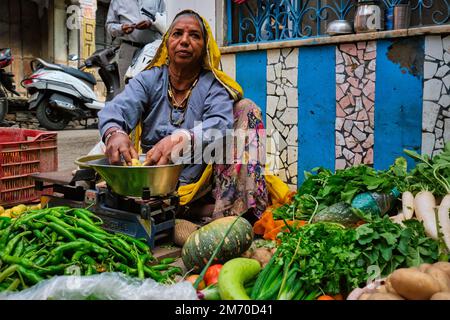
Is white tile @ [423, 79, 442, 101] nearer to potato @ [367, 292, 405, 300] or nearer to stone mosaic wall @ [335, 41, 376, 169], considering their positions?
stone mosaic wall @ [335, 41, 376, 169]

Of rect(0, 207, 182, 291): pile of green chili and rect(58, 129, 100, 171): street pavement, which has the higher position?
rect(58, 129, 100, 171): street pavement

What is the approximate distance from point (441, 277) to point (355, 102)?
8.63 feet

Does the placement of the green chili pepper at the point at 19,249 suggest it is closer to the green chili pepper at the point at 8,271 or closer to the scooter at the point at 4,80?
the green chili pepper at the point at 8,271

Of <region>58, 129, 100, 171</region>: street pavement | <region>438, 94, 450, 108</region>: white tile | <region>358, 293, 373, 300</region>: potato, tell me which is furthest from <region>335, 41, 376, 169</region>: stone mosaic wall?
<region>58, 129, 100, 171</region>: street pavement

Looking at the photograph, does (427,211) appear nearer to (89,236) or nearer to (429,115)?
(429,115)

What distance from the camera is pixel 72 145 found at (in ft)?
26.4

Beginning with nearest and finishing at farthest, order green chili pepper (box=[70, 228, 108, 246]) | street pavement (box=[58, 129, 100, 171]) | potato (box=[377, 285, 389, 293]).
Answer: potato (box=[377, 285, 389, 293])
green chili pepper (box=[70, 228, 108, 246])
street pavement (box=[58, 129, 100, 171])

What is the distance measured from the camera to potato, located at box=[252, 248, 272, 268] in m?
2.62

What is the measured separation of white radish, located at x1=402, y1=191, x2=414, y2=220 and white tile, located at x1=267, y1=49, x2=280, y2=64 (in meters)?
2.25

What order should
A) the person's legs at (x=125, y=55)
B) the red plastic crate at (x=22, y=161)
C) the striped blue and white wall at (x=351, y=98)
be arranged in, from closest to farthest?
the red plastic crate at (x=22, y=161) < the striped blue and white wall at (x=351, y=98) < the person's legs at (x=125, y=55)

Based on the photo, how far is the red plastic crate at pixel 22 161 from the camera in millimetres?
3848

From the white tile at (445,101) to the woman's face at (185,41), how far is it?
1912mm

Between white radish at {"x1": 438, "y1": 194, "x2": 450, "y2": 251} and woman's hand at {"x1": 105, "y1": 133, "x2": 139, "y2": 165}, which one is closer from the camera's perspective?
white radish at {"x1": 438, "y1": 194, "x2": 450, "y2": 251}

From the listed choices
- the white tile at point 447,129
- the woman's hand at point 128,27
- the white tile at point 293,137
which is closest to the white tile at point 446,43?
the white tile at point 447,129
